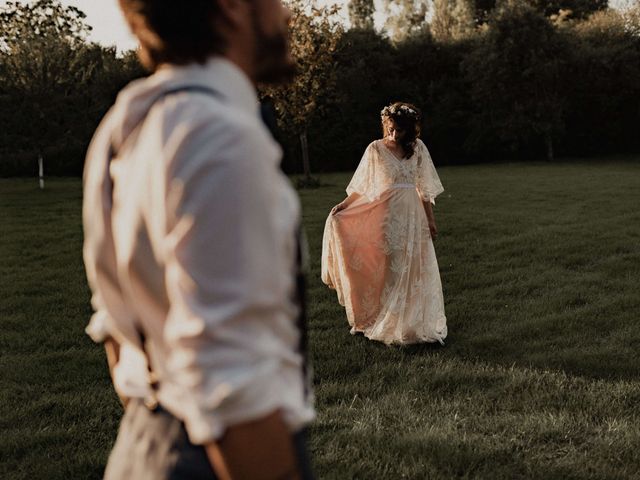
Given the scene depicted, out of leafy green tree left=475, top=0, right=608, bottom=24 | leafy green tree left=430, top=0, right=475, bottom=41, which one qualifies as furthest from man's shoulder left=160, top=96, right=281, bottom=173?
leafy green tree left=430, top=0, right=475, bottom=41

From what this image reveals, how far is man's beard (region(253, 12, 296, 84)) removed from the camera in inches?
51.9

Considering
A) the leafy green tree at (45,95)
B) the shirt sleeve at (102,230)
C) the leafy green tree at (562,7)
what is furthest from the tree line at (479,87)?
the shirt sleeve at (102,230)

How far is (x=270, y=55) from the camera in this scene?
1334 mm

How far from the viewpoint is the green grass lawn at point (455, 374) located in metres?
4.80

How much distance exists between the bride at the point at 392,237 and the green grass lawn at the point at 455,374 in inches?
17.3

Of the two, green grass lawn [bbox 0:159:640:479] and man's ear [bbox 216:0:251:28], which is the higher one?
man's ear [bbox 216:0:251:28]

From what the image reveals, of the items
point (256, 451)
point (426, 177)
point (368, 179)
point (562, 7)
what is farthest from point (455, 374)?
point (562, 7)

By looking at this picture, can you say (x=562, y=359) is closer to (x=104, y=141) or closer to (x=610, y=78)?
(x=104, y=141)

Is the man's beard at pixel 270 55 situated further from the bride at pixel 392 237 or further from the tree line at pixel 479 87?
the tree line at pixel 479 87

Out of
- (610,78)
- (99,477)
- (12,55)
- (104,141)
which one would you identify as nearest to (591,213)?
(99,477)

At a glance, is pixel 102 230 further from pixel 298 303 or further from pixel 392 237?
pixel 392 237

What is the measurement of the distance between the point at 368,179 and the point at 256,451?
7669 millimetres

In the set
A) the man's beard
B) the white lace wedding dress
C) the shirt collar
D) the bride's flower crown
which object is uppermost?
the bride's flower crown

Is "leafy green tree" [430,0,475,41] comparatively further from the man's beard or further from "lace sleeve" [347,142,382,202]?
the man's beard
